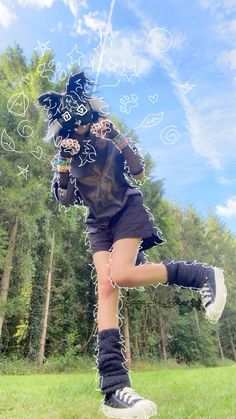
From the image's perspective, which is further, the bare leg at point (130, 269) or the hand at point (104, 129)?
the hand at point (104, 129)

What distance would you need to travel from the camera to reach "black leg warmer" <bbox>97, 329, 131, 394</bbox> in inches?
110

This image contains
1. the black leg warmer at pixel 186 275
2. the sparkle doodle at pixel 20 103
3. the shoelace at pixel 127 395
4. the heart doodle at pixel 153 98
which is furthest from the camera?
the heart doodle at pixel 153 98

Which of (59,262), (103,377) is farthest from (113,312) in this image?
(59,262)

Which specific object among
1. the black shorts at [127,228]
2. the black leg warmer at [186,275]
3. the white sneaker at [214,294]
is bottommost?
the white sneaker at [214,294]

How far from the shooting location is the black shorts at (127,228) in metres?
3.01

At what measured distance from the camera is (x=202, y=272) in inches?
117

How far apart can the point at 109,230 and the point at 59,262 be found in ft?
72.8

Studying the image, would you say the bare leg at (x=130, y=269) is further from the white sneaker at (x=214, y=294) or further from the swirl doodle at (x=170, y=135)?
the swirl doodle at (x=170, y=135)

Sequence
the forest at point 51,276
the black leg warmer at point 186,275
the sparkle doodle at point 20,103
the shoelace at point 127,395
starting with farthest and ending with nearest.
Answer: the forest at point 51,276 → the sparkle doodle at point 20,103 → the black leg warmer at point 186,275 → the shoelace at point 127,395

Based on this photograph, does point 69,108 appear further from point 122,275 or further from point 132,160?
point 122,275

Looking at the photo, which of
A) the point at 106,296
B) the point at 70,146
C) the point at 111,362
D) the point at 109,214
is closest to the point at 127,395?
the point at 111,362

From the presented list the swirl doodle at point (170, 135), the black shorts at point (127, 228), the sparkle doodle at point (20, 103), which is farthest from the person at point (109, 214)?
the swirl doodle at point (170, 135)

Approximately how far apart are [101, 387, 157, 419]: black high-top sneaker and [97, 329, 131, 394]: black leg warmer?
55 mm

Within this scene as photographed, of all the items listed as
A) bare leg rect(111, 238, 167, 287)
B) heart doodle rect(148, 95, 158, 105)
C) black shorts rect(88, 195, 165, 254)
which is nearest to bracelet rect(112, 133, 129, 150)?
black shorts rect(88, 195, 165, 254)
